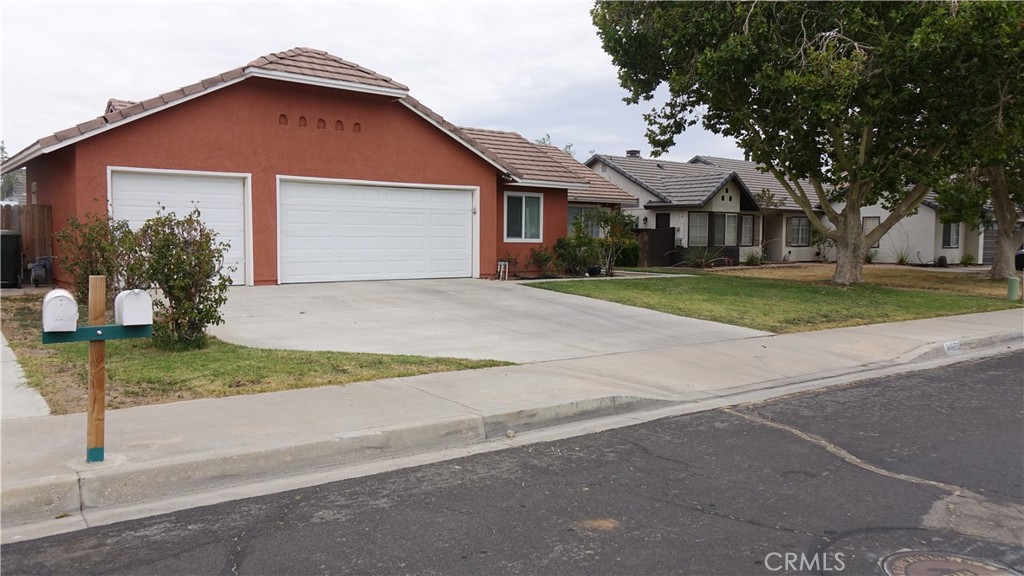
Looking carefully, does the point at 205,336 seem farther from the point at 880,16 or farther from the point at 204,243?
the point at 880,16

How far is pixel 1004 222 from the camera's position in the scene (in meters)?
25.4

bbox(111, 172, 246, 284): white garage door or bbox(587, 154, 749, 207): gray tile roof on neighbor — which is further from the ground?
bbox(587, 154, 749, 207): gray tile roof on neighbor

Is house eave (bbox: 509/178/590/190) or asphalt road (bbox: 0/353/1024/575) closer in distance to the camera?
asphalt road (bbox: 0/353/1024/575)

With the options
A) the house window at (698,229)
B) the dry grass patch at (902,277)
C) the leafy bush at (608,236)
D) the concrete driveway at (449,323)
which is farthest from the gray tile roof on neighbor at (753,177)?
the concrete driveway at (449,323)

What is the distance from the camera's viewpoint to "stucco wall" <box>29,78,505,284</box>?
49.0ft

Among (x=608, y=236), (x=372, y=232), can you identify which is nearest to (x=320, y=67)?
(x=372, y=232)

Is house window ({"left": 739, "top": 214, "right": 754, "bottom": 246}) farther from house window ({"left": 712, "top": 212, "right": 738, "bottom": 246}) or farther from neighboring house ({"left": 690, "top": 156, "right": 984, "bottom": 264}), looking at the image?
neighboring house ({"left": 690, "top": 156, "right": 984, "bottom": 264})

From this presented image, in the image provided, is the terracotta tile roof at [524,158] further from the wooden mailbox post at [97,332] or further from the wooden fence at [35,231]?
the wooden mailbox post at [97,332]

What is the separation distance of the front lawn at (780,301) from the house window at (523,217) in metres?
3.44

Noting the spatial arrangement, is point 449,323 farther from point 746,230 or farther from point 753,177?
point 753,177

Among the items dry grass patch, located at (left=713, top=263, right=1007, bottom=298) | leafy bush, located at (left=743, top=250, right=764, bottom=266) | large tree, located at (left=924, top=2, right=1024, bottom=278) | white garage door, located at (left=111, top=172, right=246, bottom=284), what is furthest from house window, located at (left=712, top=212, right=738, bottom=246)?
white garage door, located at (left=111, top=172, right=246, bottom=284)

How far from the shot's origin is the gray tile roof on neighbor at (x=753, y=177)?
3570 cm

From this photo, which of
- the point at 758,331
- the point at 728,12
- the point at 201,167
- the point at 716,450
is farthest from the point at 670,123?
the point at 716,450

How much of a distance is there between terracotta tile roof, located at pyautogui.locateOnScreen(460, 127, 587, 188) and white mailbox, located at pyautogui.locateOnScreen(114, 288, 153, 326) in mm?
15643
